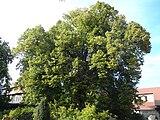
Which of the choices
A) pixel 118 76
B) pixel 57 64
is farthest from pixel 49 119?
pixel 118 76

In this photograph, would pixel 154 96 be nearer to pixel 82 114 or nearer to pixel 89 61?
pixel 89 61

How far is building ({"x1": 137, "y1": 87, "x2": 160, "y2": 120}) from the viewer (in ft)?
153

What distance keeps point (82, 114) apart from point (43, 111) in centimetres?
531

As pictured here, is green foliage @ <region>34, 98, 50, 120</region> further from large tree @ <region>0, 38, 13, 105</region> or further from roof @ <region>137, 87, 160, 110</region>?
roof @ <region>137, 87, 160, 110</region>

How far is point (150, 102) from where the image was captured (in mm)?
48688

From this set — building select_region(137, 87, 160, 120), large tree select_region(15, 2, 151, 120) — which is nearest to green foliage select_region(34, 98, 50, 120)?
large tree select_region(15, 2, 151, 120)

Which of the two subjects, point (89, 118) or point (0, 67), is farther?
point (0, 67)

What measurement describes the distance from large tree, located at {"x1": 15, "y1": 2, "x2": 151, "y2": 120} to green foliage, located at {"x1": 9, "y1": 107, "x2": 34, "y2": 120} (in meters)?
1.14

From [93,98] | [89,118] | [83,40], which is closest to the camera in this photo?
[89,118]

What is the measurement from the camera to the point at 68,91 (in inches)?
1283

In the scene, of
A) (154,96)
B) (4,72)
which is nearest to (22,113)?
(4,72)

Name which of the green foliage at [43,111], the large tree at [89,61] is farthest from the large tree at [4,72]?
the green foliage at [43,111]

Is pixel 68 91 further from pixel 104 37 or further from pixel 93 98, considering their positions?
pixel 104 37

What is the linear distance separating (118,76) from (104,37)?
4594mm
